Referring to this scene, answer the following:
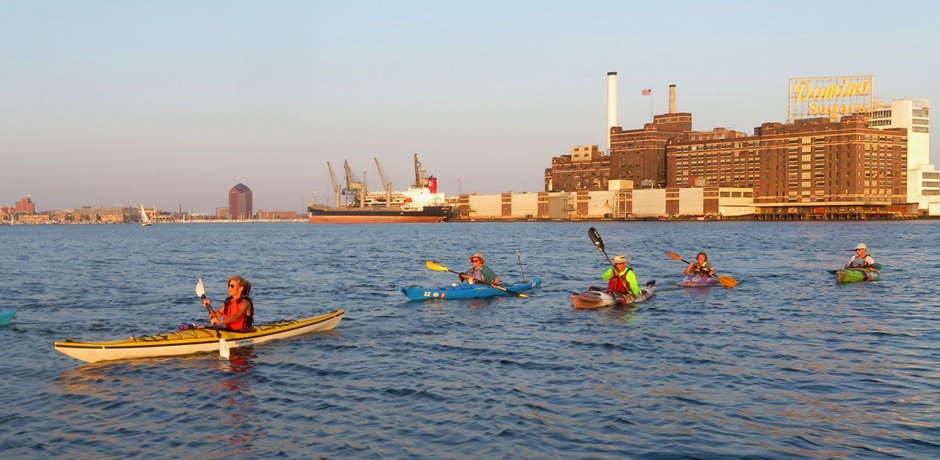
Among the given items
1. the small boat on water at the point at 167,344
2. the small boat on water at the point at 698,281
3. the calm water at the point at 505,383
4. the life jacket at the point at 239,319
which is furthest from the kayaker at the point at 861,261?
the life jacket at the point at 239,319

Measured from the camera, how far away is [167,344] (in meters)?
18.1

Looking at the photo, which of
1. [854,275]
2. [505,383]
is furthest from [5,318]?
[854,275]

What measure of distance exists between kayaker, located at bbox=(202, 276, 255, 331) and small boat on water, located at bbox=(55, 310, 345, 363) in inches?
7.9

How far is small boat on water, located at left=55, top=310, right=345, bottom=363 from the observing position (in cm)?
1738

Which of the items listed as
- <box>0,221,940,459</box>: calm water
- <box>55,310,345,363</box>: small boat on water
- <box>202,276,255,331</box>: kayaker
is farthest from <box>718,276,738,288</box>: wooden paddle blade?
<box>202,276,255,331</box>: kayaker

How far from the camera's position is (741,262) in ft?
164

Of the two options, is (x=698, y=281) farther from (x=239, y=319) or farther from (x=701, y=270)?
(x=239, y=319)

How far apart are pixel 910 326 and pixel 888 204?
18472 centimetres

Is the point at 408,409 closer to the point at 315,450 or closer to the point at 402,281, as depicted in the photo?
the point at 315,450

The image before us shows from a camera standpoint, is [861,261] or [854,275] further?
[861,261]

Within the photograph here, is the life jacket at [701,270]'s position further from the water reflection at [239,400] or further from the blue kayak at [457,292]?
the water reflection at [239,400]

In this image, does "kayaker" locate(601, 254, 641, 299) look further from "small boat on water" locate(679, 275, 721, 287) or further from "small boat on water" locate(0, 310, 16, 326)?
"small boat on water" locate(0, 310, 16, 326)

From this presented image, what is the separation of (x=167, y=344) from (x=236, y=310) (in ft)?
5.44

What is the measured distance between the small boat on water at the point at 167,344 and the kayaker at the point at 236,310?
0.20 m
